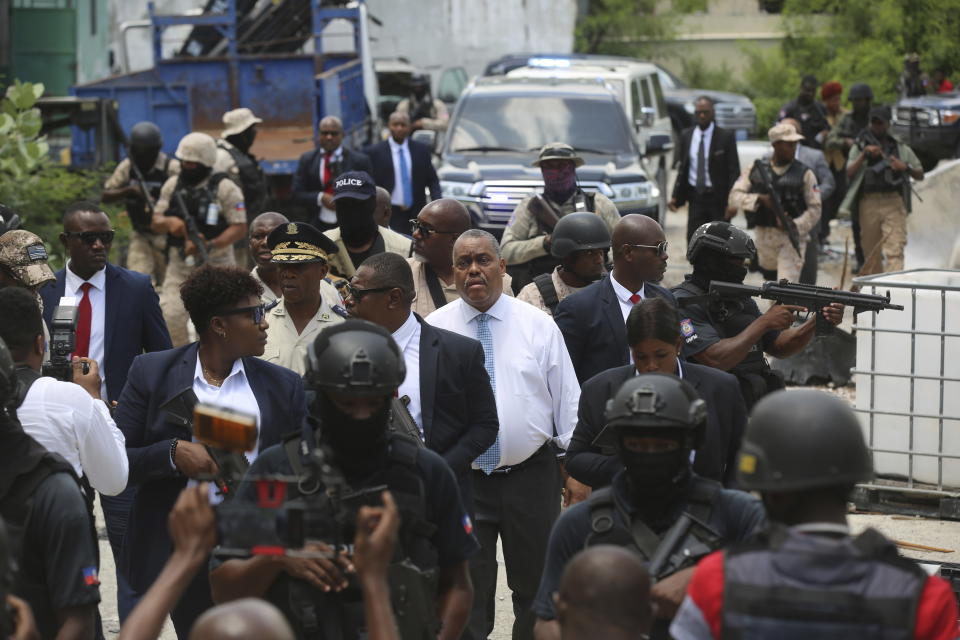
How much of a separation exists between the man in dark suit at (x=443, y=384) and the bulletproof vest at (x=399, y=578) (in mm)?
1497

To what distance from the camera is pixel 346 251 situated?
7.75 meters

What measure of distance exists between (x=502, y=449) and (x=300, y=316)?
1.03 metres

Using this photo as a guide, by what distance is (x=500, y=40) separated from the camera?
34.2 meters

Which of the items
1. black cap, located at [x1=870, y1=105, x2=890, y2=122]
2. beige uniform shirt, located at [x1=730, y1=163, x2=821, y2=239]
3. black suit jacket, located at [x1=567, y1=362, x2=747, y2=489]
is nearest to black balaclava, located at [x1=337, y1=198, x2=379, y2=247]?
black suit jacket, located at [x1=567, y1=362, x2=747, y2=489]

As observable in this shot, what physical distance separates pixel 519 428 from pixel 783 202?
275 inches

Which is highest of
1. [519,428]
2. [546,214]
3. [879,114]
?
[879,114]

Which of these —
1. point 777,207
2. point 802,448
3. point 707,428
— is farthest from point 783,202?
point 802,448

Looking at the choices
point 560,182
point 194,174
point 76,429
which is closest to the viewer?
point 76,429

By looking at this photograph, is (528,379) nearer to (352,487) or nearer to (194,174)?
(352,487)

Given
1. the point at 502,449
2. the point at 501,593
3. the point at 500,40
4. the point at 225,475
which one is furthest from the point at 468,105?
the point at 500,40

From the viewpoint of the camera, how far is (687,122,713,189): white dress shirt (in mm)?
14461

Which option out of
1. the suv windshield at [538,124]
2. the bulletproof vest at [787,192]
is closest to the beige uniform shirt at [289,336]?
the bulletproof vest at [787,192]

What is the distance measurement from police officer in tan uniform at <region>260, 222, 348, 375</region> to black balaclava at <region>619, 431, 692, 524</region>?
2428 millimetres

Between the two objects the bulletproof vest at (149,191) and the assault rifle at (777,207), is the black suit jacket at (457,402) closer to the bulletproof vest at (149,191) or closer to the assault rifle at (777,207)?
the bulletproof vest at (149,191)
